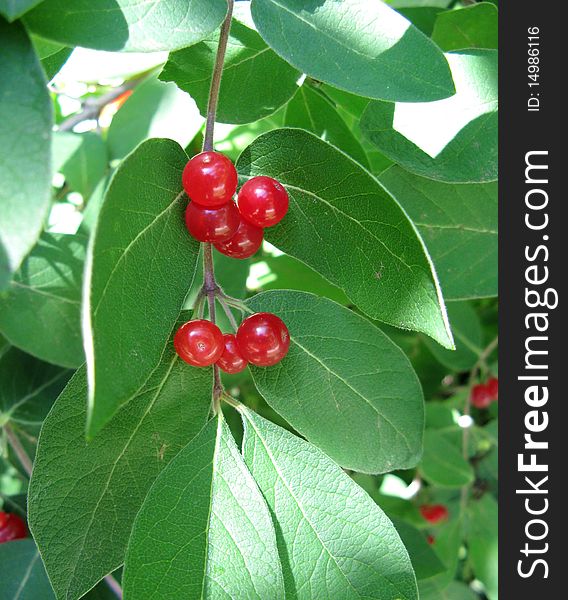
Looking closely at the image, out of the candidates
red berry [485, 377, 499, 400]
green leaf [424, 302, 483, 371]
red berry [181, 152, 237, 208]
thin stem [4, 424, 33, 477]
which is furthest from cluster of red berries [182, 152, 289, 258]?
red berry [485, 377, 499, 400]

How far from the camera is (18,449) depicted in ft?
4.05

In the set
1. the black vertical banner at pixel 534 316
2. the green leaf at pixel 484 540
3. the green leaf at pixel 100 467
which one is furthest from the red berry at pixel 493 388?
the green leaf at pixel 100 467

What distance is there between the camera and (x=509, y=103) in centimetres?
104

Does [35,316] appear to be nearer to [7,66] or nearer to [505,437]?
[7,66]

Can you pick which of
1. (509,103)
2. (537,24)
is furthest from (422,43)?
(537,24)

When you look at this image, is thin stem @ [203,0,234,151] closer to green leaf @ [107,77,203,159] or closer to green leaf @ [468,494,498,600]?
green leaf @ [107,77,203,159]

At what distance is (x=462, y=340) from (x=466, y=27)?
70cm

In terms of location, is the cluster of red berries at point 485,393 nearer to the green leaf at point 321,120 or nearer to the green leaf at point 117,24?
the green leaf at point 321,120

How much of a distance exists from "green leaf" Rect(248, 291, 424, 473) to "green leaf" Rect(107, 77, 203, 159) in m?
0.45

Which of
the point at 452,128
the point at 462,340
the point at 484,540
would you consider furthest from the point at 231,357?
the point at 484,540

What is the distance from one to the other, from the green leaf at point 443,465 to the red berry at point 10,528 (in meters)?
0.80

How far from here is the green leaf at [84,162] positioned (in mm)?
1371

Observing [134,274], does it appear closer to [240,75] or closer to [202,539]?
[202,539]

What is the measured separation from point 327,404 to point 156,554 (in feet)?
0.84
